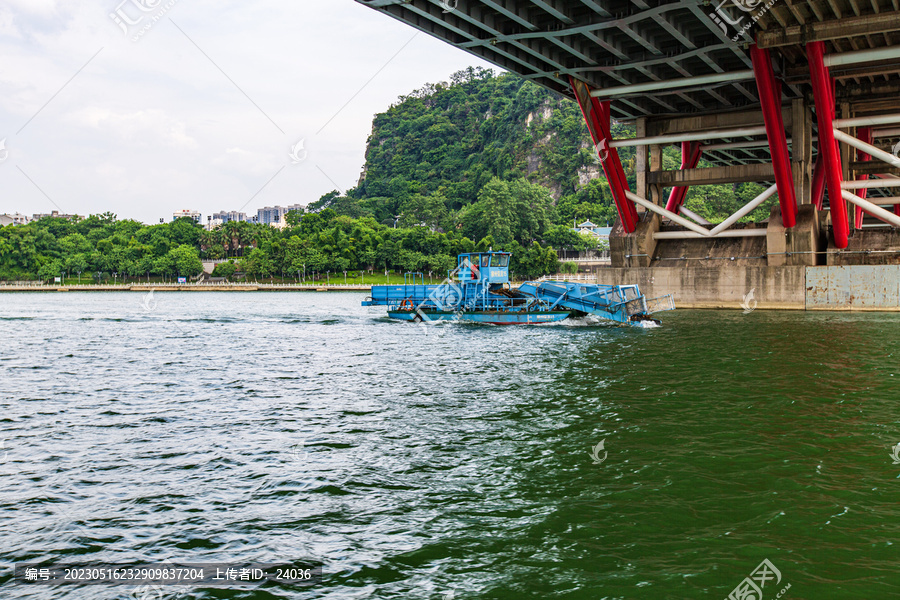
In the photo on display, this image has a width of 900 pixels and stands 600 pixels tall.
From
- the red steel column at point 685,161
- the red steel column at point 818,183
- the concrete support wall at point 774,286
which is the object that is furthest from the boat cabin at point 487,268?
the red steel column at point 818,183

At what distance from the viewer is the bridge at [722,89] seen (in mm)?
32281

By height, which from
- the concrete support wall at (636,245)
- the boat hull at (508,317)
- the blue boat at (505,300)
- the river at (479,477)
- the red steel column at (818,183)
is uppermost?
the red steel column at (818,183)

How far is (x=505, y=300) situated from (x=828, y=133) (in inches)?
797

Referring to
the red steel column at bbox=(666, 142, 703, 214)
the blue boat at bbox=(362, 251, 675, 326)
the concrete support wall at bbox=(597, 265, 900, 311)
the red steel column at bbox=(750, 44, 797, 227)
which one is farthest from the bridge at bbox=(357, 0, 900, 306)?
the blue boat at bbox=(362, 251, 675, 326)

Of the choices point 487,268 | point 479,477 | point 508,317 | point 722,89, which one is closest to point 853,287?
point 722,89

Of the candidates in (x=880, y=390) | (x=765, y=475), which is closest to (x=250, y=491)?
(x=765, y=475)

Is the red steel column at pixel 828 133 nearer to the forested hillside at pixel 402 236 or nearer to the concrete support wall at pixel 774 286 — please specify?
the concrete support wall at pixel 774 286

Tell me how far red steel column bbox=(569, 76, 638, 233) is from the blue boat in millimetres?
6883

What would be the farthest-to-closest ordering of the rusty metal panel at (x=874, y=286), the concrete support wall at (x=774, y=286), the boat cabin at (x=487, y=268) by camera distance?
the boat cabin at (x=487, y=268) < the concrete support wall at (x=774, y=286) < the rusty metal panel at (x=874, y=286)

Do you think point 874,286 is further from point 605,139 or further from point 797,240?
point 605,139

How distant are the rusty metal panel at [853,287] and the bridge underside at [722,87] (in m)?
0.74

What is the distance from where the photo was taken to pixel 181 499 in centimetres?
934

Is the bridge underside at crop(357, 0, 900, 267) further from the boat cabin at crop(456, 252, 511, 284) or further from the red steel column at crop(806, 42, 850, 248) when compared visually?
the boat cabin at crop(456, 252, 511, 284)

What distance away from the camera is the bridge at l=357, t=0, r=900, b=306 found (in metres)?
32.3
